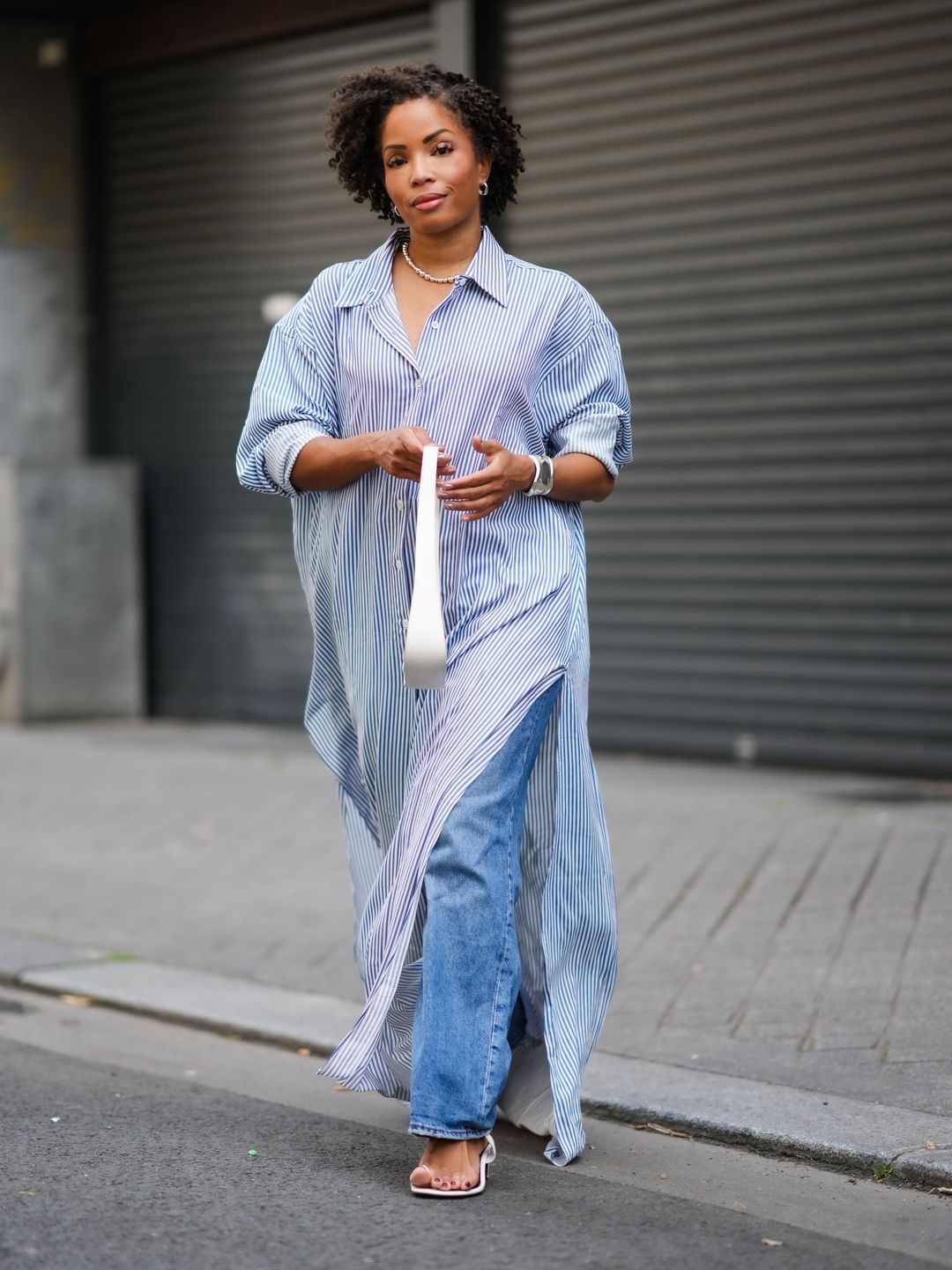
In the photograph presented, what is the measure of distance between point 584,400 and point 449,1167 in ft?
4.78

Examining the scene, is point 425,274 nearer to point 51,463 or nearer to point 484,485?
point 484,485

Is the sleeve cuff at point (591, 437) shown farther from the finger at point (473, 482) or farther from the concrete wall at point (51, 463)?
the concrete wall at point (51, 463)

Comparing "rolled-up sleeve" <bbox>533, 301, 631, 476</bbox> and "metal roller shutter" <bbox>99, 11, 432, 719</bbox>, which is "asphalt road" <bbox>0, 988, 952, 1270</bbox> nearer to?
"rolled-up sleeve" <bbox>533, 301, 631, 476</bbox>

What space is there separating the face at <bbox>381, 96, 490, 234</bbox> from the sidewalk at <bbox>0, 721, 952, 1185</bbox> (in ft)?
6.29

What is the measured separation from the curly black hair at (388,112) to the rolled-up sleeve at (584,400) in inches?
13.9

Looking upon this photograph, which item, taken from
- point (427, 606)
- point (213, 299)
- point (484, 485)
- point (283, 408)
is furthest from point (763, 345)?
point (427, 606)

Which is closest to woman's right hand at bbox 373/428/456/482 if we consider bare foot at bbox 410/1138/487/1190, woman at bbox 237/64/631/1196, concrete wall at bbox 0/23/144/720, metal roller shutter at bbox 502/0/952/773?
woman at bbox 237/64/631/1196

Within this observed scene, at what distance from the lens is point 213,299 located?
10609 millimetres

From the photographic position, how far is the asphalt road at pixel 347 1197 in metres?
3.20

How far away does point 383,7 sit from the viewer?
9.55m

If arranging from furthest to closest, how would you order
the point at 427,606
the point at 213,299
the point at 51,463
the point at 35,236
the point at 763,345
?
the point at 35,236 → the point at 51,463 → the point at 213,299 → the point at 763,345 → the point at 427,606

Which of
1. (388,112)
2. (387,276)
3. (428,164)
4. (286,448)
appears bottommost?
(286,448)

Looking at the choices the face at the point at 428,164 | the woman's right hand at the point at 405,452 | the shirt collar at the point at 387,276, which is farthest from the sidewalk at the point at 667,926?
the face at the point at 428,164

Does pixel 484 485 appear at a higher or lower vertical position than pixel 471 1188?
higher
